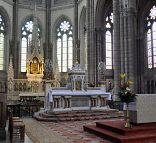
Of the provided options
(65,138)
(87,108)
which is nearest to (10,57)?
(87,108)

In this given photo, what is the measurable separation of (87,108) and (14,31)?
18485 millimetres

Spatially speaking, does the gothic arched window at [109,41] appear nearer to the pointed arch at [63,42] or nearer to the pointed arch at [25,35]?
the pointed arch at [63,42]

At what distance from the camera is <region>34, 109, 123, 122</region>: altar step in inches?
508

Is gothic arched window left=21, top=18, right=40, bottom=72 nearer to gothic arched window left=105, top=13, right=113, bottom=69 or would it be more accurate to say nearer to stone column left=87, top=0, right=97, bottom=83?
stone column left=87, top=0, right=97, bottom=83

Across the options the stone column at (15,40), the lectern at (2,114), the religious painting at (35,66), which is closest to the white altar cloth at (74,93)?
the lectern at (2,114)

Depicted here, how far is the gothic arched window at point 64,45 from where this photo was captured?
1239 inches

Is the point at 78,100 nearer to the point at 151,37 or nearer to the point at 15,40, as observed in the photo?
the point at 151,37

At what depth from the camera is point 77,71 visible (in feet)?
50.4

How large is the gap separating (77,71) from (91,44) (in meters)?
10.6

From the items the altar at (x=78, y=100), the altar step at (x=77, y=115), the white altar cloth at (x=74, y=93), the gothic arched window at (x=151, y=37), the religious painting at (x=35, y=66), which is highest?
the gothic arched window at (x=151, y=37)

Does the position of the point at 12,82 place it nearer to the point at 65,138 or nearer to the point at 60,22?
the point at 60,22

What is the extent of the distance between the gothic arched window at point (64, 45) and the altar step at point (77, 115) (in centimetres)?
1736

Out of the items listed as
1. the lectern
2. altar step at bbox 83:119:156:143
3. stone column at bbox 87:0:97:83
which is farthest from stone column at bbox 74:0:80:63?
the lectern

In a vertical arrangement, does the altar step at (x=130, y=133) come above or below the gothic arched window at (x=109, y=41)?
below
